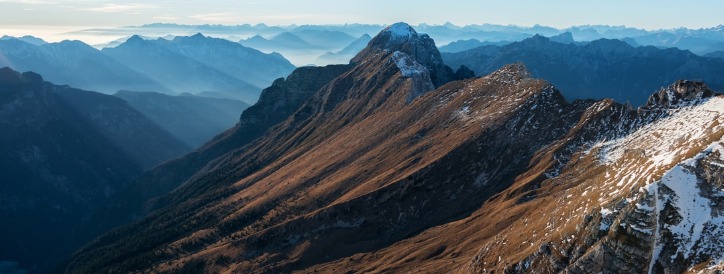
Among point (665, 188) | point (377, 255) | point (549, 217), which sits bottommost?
point (377, 255)

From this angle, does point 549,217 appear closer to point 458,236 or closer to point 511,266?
point 511,266

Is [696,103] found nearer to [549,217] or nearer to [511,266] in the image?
[549,217]

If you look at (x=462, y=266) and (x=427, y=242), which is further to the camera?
(x=427, y=242)

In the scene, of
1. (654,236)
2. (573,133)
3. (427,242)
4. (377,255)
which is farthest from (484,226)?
(654,236)

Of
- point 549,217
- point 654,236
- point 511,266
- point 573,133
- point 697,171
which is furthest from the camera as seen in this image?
point 573,133

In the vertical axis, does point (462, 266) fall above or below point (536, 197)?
below

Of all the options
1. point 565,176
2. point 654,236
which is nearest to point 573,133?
point 565,176

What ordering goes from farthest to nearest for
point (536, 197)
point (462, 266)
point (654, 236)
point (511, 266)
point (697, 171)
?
point (536, 197) → point (462, 266) → point (511, 266) → point (697, 171) → point (654, 236)
